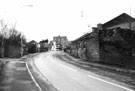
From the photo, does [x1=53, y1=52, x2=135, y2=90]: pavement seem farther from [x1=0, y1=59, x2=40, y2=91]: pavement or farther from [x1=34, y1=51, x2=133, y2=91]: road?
[x1=0, y1=59, x2=40, y2=91]: pavement

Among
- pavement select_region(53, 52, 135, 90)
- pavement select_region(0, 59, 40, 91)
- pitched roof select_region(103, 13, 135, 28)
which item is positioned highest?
pitched roof select_region(103, 13, 135, 28)

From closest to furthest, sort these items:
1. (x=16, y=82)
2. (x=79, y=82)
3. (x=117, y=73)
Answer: (x=79, y=82), (x=16, y=82), (x=117, y=73)

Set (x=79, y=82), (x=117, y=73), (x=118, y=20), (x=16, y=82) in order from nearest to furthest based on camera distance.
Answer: (x=79, y=82), (x=16, y=82), (x=117, y=73), (x=118, y=20)

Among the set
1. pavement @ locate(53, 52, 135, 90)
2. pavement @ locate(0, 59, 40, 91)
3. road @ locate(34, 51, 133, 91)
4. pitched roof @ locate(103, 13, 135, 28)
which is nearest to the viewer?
road @ locate(34, 51, 133, 91)

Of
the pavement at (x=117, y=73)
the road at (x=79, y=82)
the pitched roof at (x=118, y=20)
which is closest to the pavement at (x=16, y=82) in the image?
the road at (x=79, y=82)

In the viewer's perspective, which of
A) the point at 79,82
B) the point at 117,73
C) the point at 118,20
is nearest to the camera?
the point at 79,82

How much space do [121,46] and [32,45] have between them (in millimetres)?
52449

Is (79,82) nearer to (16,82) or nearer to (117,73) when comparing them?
(16,82)

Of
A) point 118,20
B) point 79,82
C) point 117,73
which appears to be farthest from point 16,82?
point 118,20

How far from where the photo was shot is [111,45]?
2505 centimetres

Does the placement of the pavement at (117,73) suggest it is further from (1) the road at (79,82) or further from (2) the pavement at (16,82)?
(2) the pavement at (16,82)

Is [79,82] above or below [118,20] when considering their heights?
below

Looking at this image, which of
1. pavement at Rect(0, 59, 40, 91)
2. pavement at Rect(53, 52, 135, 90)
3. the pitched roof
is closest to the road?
pavement at Rect(53, 52, 135, 90)

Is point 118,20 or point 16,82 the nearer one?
point 16,82
